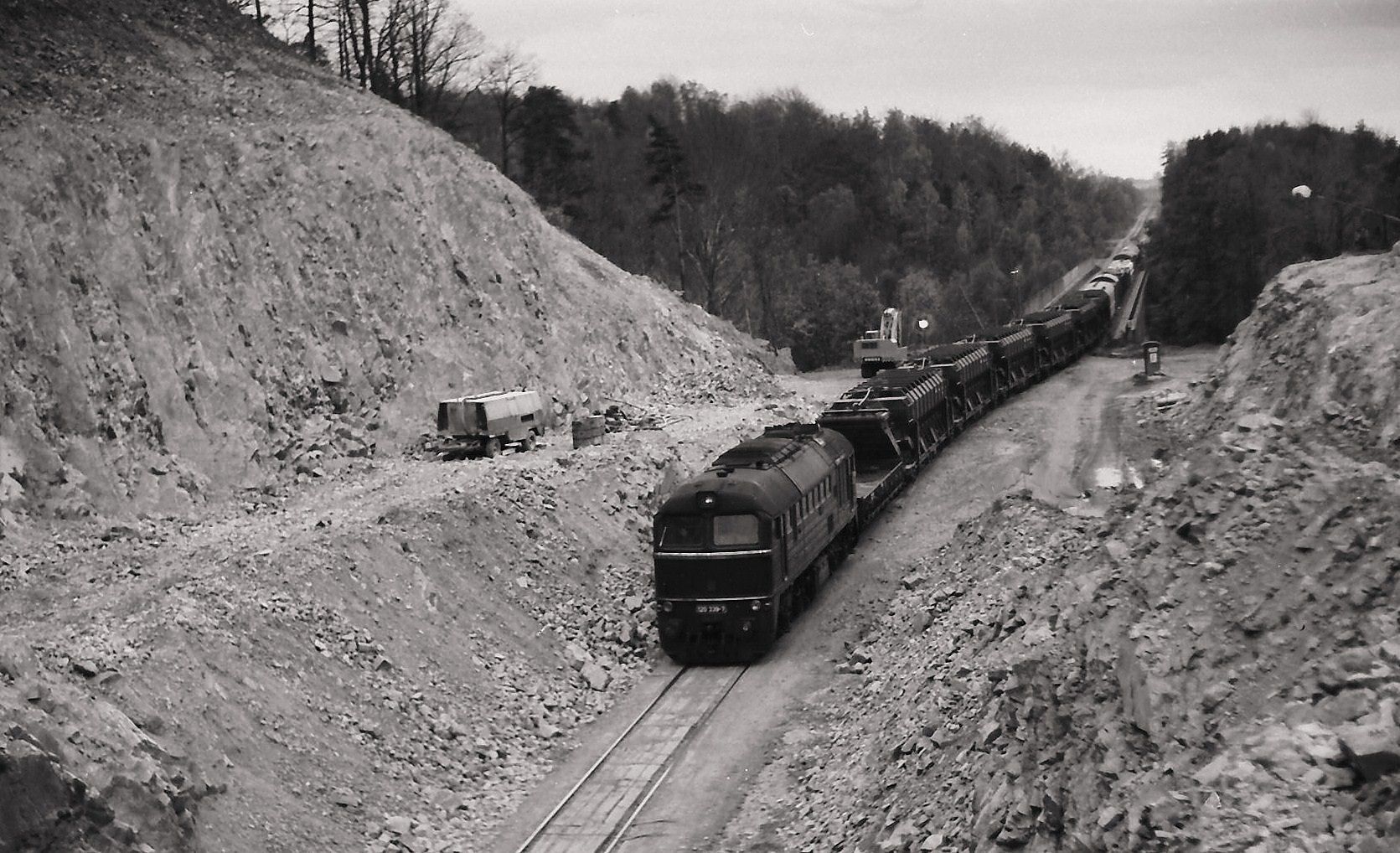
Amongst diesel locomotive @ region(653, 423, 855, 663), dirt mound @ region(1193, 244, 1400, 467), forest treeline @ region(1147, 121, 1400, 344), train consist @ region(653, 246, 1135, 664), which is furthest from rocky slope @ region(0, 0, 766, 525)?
forest treeline @ region(1147, 121, 1400, 344)

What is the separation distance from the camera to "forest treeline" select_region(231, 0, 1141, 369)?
66.9 m

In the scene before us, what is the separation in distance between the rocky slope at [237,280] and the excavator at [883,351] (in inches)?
445

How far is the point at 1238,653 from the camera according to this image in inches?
498

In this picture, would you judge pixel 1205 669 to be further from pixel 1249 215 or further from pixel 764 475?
pixel 1249 215

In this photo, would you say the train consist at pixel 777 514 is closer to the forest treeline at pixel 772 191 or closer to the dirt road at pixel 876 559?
the dirt road at pixel 876 559

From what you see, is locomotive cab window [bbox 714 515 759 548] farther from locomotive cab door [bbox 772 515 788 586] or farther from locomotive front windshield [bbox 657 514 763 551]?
locomotive cab door [bbox 772 515 788 586]

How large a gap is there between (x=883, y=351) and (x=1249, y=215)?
58.6 feet

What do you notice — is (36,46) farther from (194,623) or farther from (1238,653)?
(1238,653)

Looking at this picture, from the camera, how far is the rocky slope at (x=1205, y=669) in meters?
11.1

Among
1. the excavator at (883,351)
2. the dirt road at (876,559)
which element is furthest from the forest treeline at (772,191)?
the dirt road at (876,559)

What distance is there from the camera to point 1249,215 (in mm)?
60562

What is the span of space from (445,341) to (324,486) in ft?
30.7

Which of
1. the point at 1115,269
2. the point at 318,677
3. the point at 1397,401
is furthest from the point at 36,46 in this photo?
the point at 1115,269

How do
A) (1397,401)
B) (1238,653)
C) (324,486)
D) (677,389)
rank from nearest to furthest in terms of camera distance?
(1238,653) → (1397,401) → (324,486) → (677,389)
